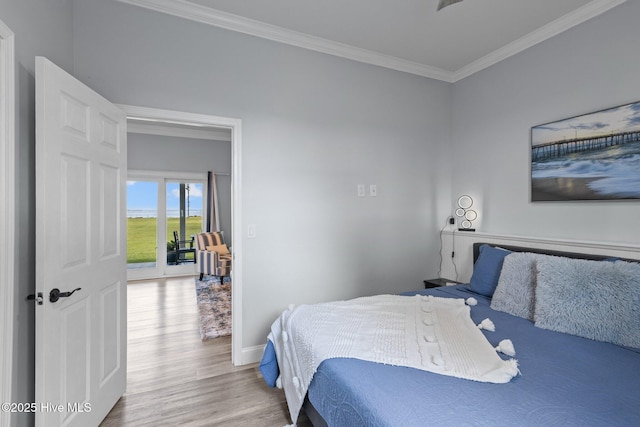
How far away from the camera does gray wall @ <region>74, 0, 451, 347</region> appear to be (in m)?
2.37

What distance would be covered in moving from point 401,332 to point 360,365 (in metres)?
0.45

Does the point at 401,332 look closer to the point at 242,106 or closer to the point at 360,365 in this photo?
the point at 360,365

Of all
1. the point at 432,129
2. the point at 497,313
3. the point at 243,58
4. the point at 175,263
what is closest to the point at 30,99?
the point at 243,58

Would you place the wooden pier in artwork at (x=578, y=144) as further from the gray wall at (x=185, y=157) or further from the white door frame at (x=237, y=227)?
the gray wall at (x=185, y=157)

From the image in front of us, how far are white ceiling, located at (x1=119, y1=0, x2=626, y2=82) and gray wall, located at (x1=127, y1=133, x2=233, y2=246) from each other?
13.8ft

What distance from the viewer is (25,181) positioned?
1623 mm

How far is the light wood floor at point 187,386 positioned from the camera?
1989 mm

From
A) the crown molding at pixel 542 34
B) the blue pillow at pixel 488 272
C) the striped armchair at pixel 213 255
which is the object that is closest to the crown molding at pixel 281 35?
the crown molding at pixel 542 34

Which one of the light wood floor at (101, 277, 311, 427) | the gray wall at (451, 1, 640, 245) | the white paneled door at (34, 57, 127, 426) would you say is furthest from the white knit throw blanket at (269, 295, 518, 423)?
the gray wall at (451, 1, 640, 245)

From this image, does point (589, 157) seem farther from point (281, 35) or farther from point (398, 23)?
point (281, 35)

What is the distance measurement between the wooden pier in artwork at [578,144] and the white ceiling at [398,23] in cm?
97

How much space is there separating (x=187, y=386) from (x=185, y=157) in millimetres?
5079

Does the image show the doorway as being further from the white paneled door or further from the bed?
the bed

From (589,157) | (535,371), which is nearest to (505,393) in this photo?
(535,371)
